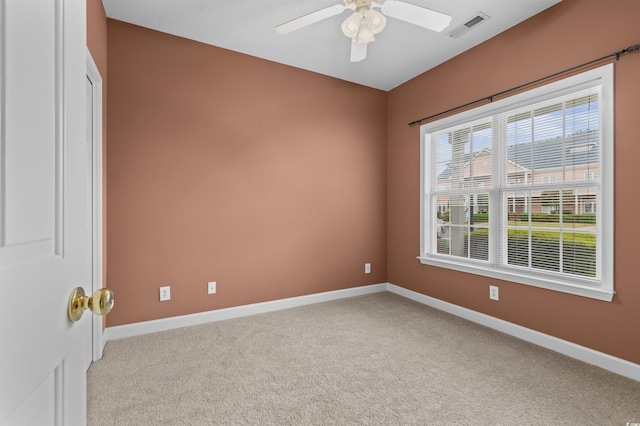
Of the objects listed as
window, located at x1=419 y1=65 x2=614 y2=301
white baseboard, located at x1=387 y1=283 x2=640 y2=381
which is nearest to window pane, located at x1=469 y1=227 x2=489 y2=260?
window, located at x1=419 y1=65 x2=614 y2=301

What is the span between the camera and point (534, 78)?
262cm

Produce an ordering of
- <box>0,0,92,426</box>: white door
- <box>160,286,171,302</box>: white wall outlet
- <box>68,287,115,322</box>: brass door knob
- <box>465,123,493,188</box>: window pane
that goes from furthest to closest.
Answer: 1. <box>465,123,493,188</box>: window pane
2. <box>160,286,171,302</box>: white wall outlet
3. <box>68,287,115,322</box>: brass door knob
4. <box>0,0,92,426</box>: white door

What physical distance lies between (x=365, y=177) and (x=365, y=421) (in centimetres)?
293

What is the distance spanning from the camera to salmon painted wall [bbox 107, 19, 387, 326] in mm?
2727

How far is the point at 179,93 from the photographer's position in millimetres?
2918

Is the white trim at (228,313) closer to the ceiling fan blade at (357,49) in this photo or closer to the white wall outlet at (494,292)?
the white wall outlet at (494,292)

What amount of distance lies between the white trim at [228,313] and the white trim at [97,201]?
30 centimetres

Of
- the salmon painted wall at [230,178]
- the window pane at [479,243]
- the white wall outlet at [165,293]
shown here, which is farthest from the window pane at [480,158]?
the white wall outlet at [165,293]

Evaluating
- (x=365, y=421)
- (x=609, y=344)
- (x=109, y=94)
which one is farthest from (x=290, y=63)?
(x=609, y=344)

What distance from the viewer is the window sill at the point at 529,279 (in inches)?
87.7

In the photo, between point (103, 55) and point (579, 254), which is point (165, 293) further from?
point (579, 254)

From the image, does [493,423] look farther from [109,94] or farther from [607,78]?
[109,94]

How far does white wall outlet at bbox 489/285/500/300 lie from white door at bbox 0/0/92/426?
123 inches

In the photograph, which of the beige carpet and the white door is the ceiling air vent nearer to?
the beige carpet
